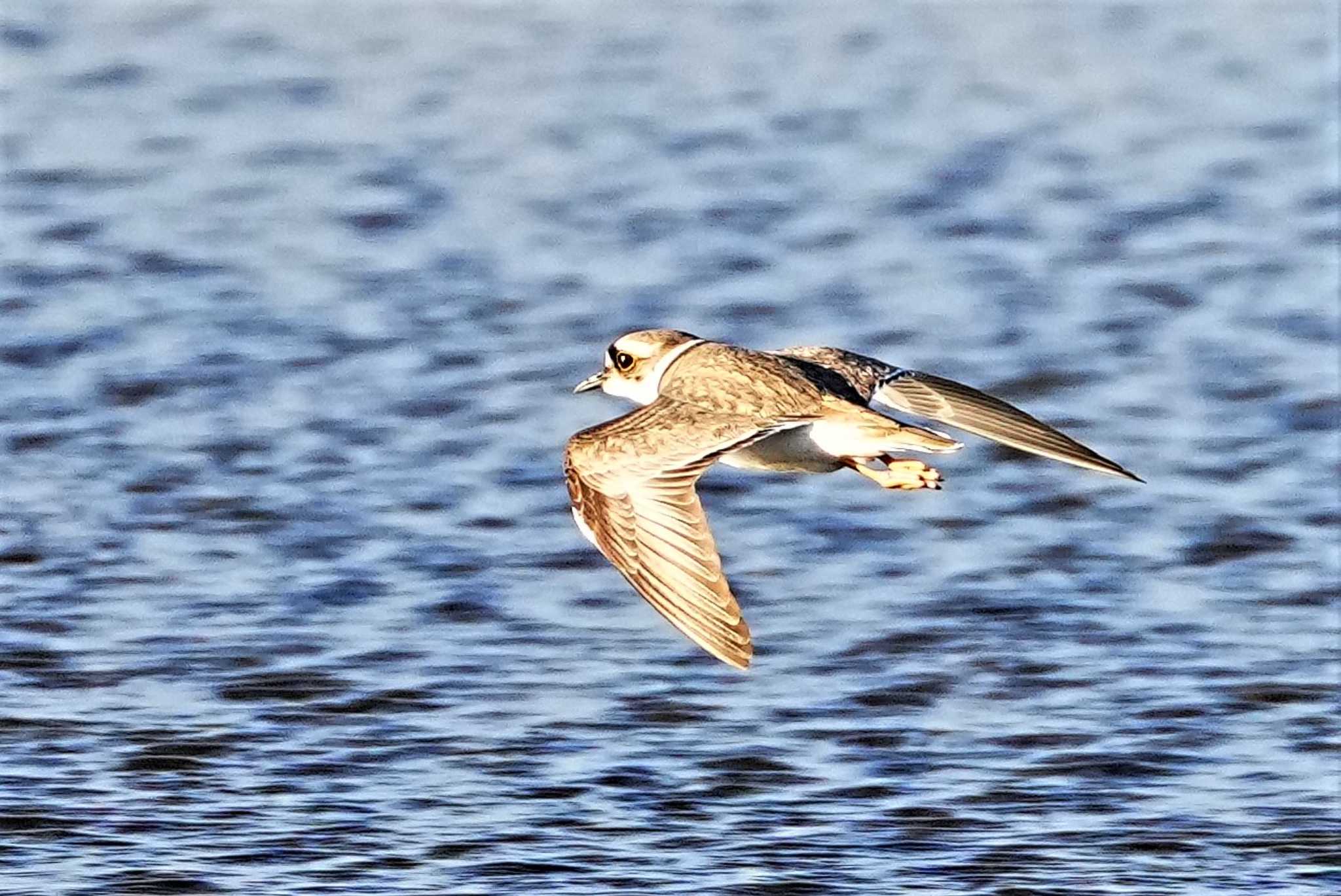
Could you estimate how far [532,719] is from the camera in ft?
30.5

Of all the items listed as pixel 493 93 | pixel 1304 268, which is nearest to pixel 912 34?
pixel 493 93

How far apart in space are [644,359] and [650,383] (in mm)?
101

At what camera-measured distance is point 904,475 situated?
7.49 meters

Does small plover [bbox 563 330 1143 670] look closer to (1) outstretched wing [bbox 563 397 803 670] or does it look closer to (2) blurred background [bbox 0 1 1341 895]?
(1) outstretched wing [bbox 563 397 803 670]

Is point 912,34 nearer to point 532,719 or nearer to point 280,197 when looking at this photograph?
point 280,197

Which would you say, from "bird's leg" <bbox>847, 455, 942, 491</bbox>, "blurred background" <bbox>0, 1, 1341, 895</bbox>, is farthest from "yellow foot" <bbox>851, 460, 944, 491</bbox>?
"blurred background" <bbox>0, 1, 1341, 895</bbox>

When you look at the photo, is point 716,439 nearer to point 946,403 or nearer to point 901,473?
point 901,473

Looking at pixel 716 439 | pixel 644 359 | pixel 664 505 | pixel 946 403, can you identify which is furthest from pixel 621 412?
pixel 664 505

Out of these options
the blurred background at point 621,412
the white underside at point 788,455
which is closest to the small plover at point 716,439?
the white underside at point 788,455

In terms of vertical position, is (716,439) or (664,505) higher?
(716,439)

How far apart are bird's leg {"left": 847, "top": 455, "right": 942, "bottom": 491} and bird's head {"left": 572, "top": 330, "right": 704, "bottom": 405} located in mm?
869

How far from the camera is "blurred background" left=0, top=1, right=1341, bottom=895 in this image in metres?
8.60

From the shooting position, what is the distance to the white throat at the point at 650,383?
8172 millimetres

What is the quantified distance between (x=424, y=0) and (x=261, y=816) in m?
14.8
